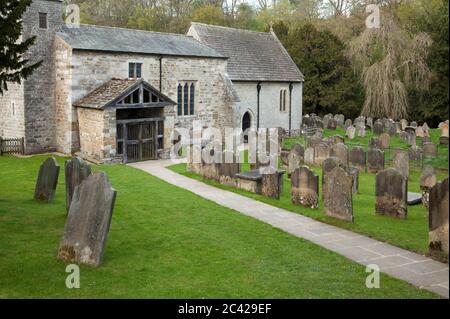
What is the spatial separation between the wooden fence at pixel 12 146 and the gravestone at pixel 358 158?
564 inches

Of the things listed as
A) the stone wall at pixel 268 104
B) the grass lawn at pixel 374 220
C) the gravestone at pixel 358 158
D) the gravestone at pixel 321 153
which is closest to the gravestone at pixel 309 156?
the gravestone at pixel 321 153

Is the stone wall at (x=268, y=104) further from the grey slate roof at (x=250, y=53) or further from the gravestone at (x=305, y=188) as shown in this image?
the gravestone at (x=305, y=188)

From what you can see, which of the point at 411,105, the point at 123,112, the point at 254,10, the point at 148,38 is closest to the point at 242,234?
the point at 123,112

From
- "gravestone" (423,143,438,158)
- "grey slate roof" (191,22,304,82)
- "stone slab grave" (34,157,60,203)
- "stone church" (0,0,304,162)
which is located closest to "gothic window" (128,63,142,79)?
"stone church" (0,0,304,162)

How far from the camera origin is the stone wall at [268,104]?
2997 cm

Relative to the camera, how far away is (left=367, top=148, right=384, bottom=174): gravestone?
60.6 feet

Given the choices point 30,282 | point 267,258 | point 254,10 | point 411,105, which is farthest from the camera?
point 254,10

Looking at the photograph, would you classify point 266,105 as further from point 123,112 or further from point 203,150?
point 203,150

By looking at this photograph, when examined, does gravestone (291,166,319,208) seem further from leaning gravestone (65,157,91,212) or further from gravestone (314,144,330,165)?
gravestone (314,144,330,165)

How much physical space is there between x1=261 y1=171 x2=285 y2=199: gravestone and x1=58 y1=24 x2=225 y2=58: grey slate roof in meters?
11.6

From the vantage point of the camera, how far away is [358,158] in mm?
19297

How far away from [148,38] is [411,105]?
20.5 meters

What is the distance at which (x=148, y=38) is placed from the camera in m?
25.5

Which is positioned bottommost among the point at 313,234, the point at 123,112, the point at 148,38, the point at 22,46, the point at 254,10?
the point at 313,234
